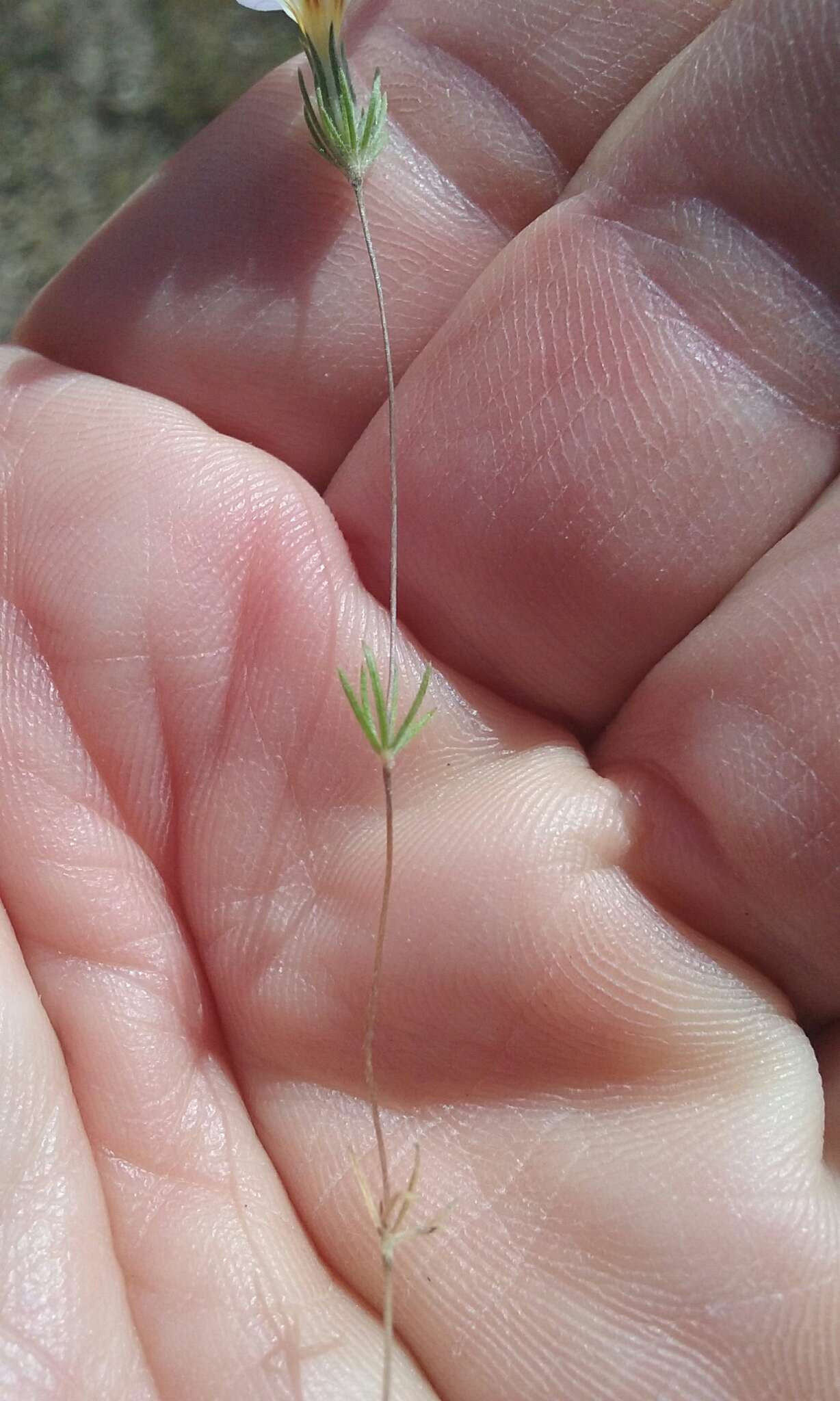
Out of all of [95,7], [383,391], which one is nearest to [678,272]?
[383,391]

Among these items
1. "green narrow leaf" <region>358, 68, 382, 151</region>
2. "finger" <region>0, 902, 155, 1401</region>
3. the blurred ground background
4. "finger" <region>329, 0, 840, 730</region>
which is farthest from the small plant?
the blurred ground background

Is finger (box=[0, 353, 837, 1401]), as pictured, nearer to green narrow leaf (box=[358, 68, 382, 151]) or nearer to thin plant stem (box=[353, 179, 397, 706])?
thin plant stem (box=[353, 179, 397, 706])

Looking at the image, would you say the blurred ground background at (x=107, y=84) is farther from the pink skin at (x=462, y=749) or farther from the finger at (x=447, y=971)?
the finger at (x=447, y=971)

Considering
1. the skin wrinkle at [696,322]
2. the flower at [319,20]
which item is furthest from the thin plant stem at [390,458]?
the skin wrinkle at [696,322]

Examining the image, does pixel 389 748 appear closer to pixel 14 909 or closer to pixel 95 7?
pixel 14 909

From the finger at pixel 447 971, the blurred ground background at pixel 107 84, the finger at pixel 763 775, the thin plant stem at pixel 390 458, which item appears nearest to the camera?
the finger at pixel 447 971
